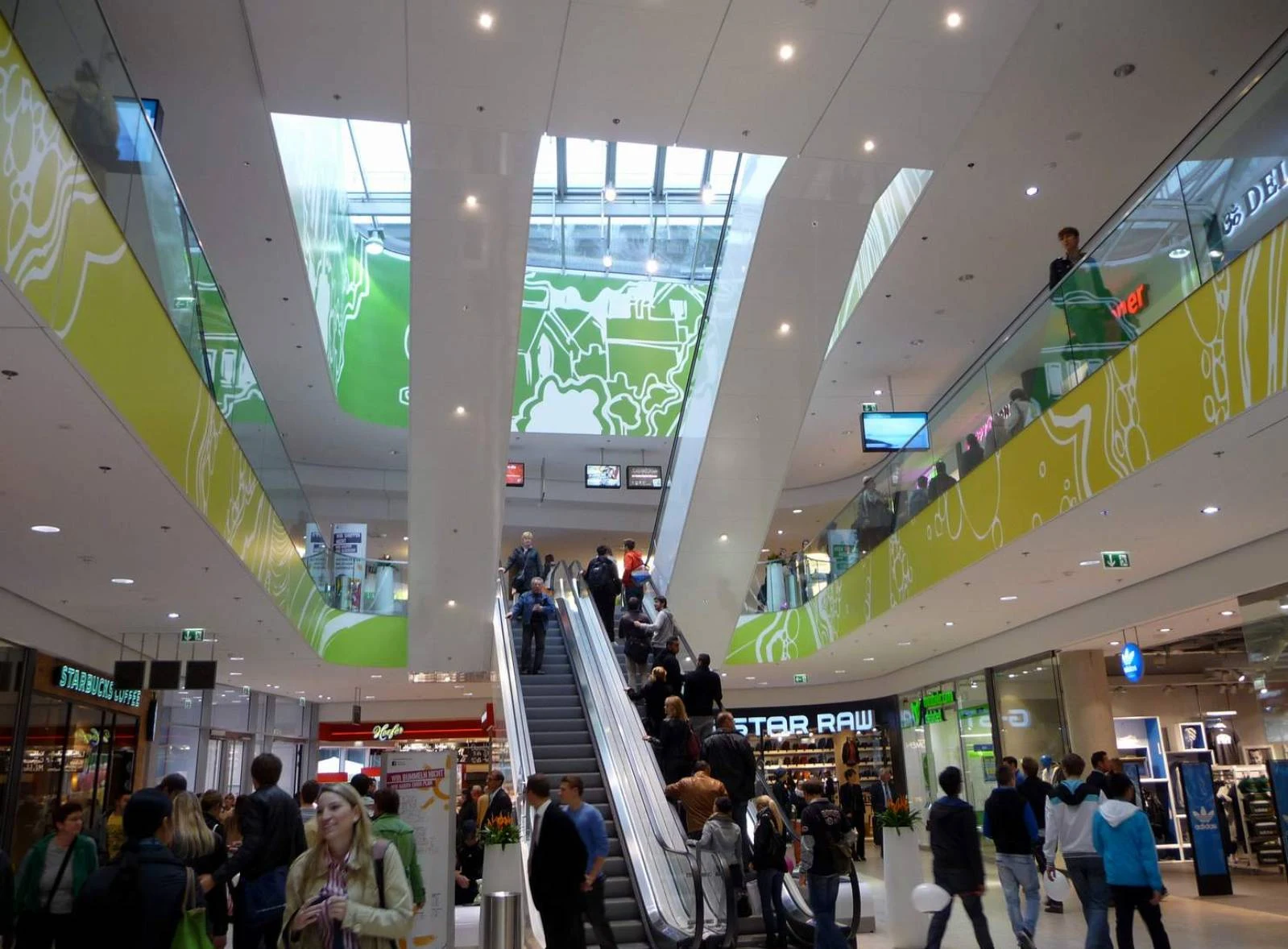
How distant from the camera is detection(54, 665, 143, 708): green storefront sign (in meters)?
13.1

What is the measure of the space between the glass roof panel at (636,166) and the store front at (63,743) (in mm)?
12847

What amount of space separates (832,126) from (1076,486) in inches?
152

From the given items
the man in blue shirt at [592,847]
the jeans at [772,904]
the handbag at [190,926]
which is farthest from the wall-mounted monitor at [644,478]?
the handbag at [190,926]

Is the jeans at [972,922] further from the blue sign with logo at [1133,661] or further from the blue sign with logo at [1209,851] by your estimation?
the blue sign with logo at [1133,661]

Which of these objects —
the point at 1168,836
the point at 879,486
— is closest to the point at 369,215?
the point at 879,486

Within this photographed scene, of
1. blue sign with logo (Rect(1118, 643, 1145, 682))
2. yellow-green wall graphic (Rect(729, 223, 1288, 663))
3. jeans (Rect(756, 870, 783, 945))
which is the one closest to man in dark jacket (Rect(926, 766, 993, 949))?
jeans (Rect(756, 870, 783, 945))

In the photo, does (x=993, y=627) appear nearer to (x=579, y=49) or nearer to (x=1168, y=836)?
(x=1168, y=836)

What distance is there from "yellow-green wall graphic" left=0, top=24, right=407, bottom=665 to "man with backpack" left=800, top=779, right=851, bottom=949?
5.33 m

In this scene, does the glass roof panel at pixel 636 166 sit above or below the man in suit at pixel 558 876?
above

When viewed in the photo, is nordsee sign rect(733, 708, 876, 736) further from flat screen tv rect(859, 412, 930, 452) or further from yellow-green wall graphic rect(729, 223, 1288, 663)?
yellow-green wall graphic rect(729, 223, 1288, 663)

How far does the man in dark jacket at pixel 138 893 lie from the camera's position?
11.8ft

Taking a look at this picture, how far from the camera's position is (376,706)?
1057 inches

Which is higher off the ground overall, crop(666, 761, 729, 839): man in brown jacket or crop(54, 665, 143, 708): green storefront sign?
crop(54, 665, 143, 708): green storefront sign

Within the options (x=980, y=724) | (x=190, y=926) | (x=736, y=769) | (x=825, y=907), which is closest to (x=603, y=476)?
(x=980, y=724)
